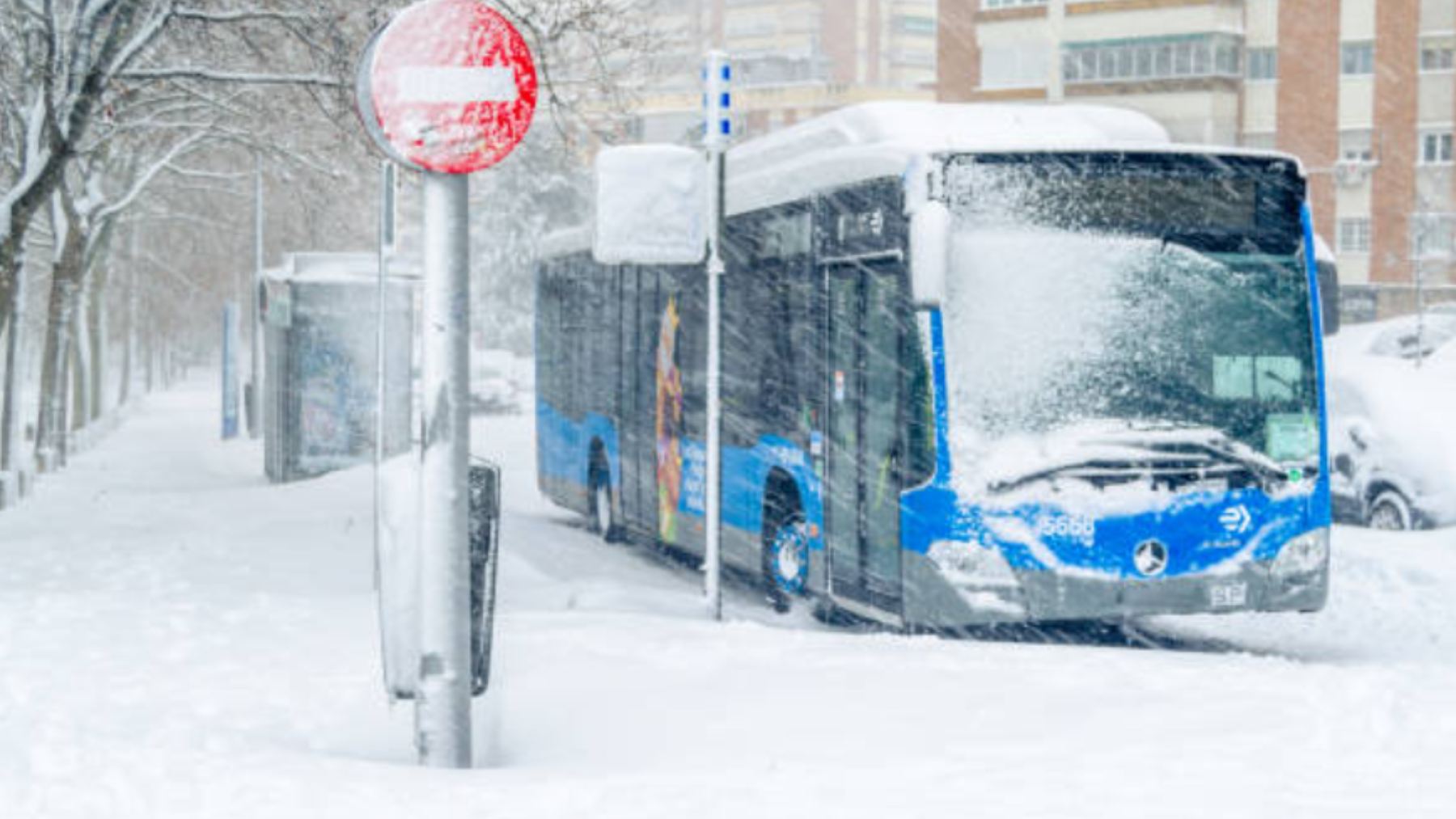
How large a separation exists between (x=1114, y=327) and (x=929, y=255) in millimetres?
1237

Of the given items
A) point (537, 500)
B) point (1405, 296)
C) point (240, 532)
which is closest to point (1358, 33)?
point (1405, 296)

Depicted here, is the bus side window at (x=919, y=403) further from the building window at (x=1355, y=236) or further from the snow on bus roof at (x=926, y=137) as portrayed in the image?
the building window at (x=1355, y=236)

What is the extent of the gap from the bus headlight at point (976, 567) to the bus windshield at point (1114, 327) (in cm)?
33

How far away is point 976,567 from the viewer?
10391 millimetres

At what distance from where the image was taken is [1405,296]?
57719 mm

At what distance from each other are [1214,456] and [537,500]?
14.5 metres

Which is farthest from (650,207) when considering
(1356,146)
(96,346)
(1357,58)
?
(1357,58)

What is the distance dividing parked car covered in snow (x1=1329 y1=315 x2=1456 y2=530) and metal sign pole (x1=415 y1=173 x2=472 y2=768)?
42.9 ft

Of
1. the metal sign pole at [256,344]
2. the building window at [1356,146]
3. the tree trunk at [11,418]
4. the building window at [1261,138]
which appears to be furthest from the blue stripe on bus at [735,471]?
the building window at [1261,138]

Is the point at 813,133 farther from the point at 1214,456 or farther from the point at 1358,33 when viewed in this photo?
the point at 1358,33

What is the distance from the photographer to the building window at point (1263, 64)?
60.0m

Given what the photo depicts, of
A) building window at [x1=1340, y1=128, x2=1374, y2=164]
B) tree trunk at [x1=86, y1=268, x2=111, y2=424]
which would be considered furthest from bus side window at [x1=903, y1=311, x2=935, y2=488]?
building window at [x1=1340, y1=128, x2=1374, y2=164]

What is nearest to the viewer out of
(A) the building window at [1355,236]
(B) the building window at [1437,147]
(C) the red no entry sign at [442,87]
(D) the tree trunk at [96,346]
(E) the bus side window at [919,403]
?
(C) the red no entry sign at [442,87]

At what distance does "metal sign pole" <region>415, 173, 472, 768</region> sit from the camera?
640 centimetres
